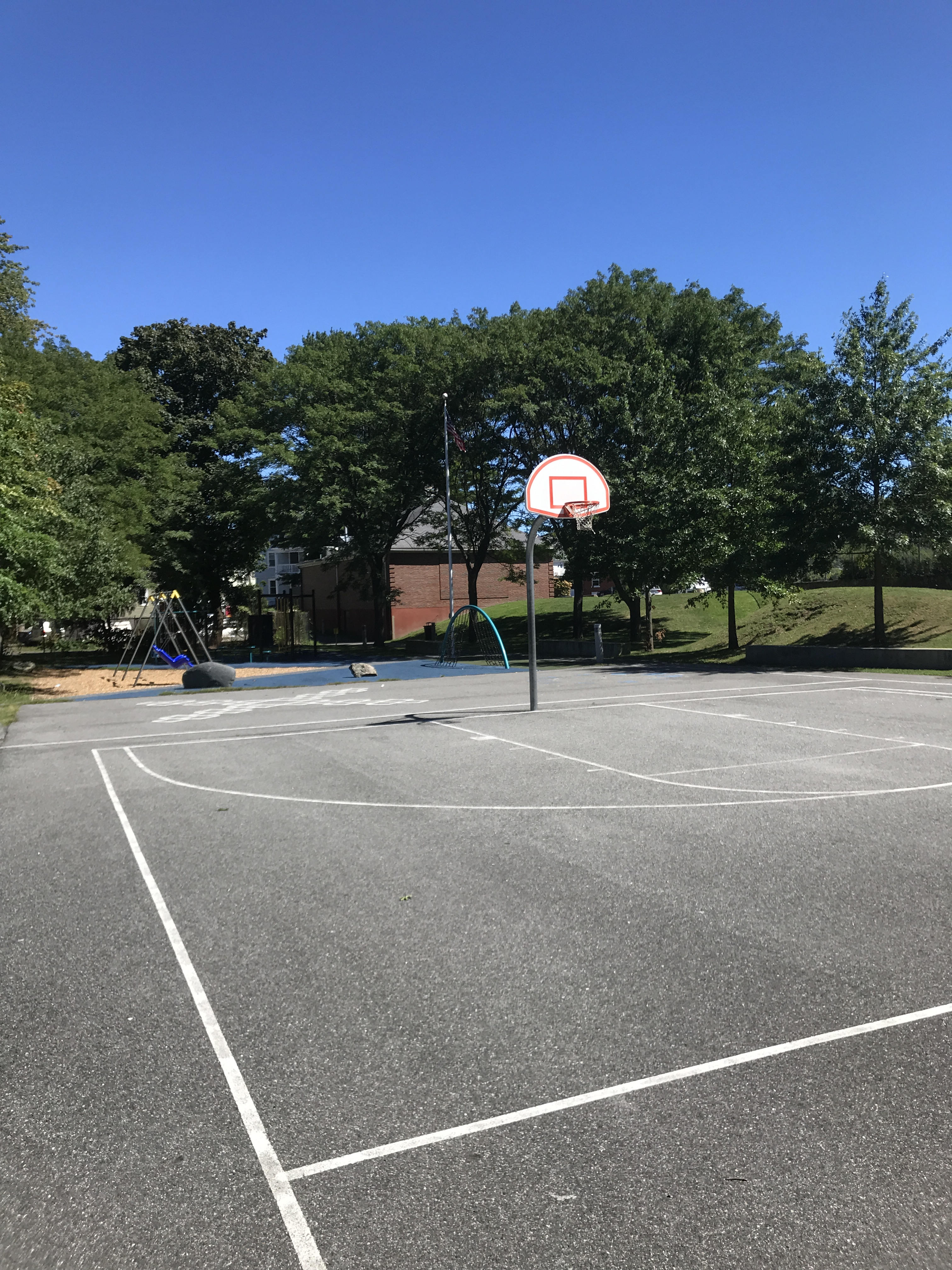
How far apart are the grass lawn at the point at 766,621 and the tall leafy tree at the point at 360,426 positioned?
29.3 ft

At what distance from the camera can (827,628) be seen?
3353 centimetres

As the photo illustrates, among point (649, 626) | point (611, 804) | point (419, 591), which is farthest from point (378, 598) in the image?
point (611, 804)

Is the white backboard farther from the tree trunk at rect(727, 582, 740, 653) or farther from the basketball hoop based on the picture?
the tree trunk at rect(727, 582, 740, 653)

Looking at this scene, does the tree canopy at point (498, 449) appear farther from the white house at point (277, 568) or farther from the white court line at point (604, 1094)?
the white house at point (277, 568)

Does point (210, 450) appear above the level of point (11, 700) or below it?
above

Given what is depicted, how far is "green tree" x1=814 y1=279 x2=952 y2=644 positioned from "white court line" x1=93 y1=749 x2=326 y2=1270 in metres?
24.8

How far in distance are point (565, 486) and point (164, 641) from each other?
82.0ft

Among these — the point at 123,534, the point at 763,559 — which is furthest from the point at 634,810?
the point at 123,534

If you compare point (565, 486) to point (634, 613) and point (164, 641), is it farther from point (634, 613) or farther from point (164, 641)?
point (164, 641)

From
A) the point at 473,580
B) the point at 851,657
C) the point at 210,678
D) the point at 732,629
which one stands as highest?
the point at 473,580

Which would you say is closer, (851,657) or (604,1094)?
(604,1094)

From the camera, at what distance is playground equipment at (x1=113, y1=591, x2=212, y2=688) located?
3222cm

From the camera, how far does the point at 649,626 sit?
121 ft

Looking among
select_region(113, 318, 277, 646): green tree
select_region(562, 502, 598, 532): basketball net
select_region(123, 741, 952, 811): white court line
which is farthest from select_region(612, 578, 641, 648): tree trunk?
select_region(123, 741, 952, 811): white court line
